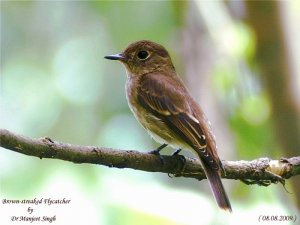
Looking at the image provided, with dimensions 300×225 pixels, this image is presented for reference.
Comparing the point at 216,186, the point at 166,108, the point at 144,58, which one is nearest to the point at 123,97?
the point at 144,58

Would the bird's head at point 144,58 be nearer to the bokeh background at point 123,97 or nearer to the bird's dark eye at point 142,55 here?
the bird's dark eye at point 142,55

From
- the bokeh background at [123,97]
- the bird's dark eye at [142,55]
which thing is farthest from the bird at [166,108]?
the bokeh background at [123,97]

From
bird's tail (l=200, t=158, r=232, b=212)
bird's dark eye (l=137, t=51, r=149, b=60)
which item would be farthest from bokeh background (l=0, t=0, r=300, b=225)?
bird's dark eye (l=137, t=51, r=149, b=60)

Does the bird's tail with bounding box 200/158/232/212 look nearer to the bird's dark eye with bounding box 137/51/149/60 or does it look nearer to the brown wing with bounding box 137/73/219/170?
the brown wing with bounding box 137/73/219/170

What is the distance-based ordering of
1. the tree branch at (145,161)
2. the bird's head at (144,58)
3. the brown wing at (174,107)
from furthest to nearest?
the bird's head at (144,58) < the brown wing at (174,107) < the tree branch at (145,161)

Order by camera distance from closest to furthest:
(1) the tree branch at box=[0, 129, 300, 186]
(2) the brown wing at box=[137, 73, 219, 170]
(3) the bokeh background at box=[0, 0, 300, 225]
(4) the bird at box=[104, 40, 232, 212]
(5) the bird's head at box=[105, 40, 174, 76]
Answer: (1) the tree branch at box=[0, 129, 300, 186]
(3) the bokeh background at box=[0, 0, 300, 225]
(4) the bird at box=[104, 40, 232, 212]
(2) the brown wing at box=[137, 73, 219, 170]
(5) the bird's head at box=[105, 40, 174, 76]

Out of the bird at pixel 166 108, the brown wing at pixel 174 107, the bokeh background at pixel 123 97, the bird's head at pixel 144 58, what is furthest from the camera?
the bird's head at pixel 144 58
